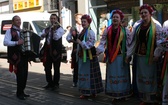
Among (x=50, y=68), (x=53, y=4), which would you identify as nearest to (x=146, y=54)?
(x=50, y=68)

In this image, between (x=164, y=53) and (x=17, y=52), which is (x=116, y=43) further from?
(x=17, y=52)

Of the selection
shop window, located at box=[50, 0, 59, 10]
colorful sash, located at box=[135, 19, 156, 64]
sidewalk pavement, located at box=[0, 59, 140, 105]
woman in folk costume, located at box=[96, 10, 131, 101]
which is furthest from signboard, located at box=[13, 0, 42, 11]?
colorful sash, located at box=[135, 19, 156, 64]

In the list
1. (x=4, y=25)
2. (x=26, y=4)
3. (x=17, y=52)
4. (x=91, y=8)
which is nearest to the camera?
(x=17, y=52)

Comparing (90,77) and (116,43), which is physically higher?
(116,43)

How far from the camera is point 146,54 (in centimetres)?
576

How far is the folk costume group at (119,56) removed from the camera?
18.7 feet

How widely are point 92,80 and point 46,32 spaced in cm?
197

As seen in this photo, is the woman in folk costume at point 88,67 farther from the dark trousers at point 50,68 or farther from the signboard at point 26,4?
the signboard at point 26,4

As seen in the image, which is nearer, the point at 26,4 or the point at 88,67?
the point at 88,67

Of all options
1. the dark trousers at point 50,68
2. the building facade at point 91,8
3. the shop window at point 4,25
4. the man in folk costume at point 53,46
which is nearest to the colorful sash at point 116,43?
the man in folk costume at point 53,46

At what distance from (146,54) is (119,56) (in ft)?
2.22

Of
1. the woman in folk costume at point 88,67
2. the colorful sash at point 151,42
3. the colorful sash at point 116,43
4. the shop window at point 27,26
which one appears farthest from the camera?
the shop window at point 27,26

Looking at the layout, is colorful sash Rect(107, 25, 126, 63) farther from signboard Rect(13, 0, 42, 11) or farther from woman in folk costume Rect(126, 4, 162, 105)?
signboard Rect(13, 0, 42, 11)

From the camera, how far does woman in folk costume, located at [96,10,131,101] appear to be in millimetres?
6258
